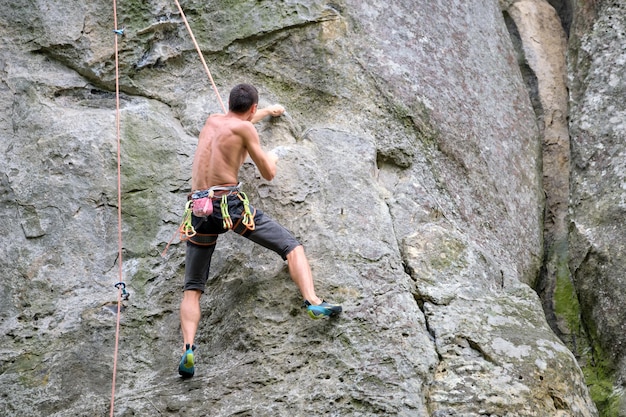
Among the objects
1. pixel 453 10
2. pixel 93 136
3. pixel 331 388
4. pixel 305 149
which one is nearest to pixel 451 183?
pixel 305 149

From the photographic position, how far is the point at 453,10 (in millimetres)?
9039

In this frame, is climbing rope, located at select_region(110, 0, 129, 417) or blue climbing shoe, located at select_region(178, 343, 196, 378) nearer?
blue climbing shoe, located at select_region(178, 343, 196, 378)

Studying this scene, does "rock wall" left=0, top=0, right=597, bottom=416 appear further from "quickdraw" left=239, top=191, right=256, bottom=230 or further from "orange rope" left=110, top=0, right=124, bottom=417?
"quickdraw" left=239, top=191, right=256, bottom=230

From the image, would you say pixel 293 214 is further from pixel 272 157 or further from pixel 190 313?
pixel 190 313

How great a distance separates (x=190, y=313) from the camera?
264 inches

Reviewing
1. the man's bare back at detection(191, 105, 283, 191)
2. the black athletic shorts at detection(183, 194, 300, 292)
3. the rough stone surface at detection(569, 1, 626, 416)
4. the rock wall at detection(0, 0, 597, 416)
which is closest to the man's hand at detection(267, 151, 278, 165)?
the man's bare back at detection(191, 105, 283, 191)

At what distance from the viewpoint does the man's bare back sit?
22.2ft

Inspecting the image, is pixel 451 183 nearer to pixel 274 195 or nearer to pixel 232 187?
pixel 274 195

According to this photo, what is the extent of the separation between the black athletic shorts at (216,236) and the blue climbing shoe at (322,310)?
520mm

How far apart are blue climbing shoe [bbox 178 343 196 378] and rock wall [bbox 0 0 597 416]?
0.27ft

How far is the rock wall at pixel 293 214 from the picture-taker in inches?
254

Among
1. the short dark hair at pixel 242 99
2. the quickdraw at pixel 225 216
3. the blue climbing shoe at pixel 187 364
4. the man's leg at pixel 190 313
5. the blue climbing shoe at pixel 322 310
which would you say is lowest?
the blue climbing shoe at pixel 187 364

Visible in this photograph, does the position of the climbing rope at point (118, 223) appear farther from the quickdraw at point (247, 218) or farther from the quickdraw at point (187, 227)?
the quickdraw at point (247, 218)

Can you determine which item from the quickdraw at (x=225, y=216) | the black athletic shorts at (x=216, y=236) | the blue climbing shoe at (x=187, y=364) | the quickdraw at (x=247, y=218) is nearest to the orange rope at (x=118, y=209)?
the blue climbing shoe at (x=187, y=364)
